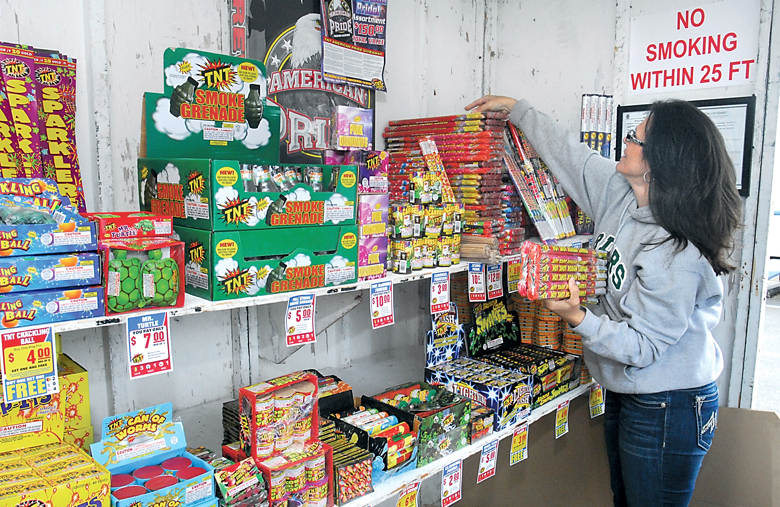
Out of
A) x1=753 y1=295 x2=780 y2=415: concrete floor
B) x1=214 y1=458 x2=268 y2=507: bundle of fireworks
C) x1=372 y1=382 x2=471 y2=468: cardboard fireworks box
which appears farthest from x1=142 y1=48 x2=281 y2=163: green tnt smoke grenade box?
x1=753 y1=295 x2=780 y2=415: concrete floor

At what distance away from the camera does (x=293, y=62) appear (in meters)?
2.45

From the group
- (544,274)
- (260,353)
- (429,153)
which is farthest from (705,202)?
(260,353)

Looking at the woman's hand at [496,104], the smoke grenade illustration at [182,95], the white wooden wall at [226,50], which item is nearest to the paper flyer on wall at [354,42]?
the white wooden wall at [226,50]

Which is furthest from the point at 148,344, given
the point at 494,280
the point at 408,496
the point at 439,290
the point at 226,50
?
the point at 494,280

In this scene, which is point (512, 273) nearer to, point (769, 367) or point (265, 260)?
point (265, 260)

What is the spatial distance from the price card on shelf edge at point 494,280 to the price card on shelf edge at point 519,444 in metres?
0.56

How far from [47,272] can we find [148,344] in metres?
0.29

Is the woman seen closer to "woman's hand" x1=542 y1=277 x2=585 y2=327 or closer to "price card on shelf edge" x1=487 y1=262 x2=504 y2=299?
"woman's hand" x1=542 y1=277 x2=585 y2=327

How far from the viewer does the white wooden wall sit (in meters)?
1.94

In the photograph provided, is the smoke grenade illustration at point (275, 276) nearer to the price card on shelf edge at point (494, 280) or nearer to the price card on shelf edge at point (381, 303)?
the price card on shelf edge at point (381, 303)

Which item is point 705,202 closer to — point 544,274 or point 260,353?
point 544,274

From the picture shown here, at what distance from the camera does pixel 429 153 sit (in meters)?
2.61

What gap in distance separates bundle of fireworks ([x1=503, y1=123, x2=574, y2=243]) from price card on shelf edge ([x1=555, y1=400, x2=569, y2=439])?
0.80m

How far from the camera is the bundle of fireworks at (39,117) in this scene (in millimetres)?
1563
